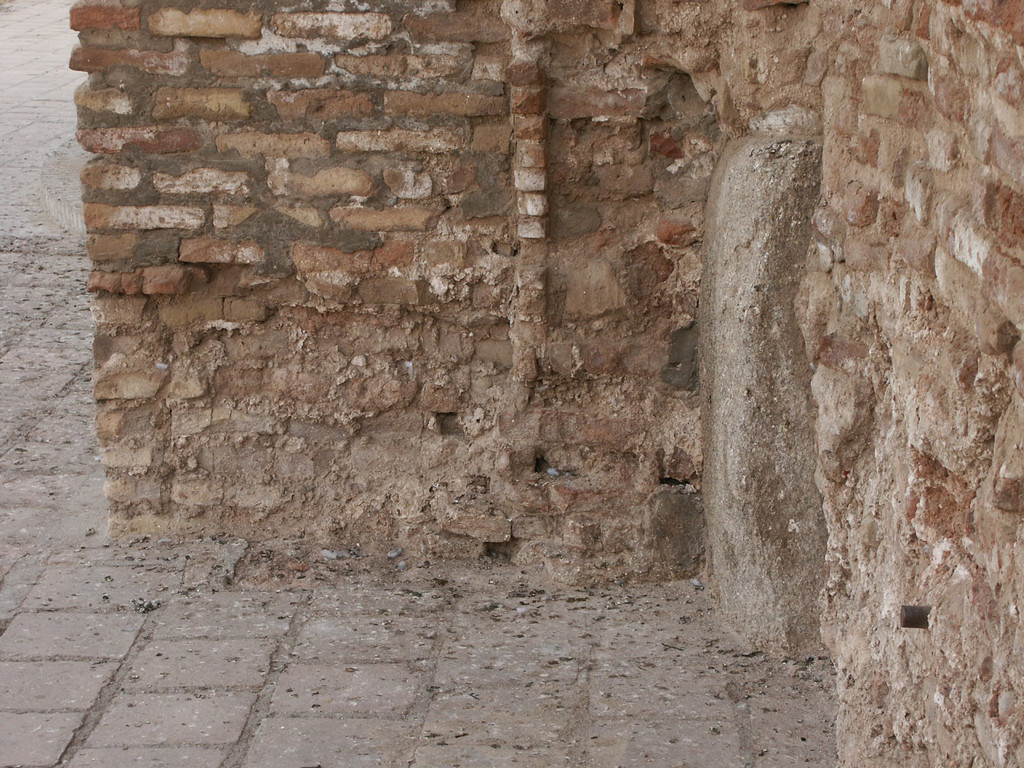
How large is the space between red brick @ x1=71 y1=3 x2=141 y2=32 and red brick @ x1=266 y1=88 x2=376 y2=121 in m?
0.41

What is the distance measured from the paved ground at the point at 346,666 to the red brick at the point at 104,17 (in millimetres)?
1469

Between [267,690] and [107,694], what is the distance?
14.9 inches

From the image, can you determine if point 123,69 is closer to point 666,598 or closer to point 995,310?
point 666,598

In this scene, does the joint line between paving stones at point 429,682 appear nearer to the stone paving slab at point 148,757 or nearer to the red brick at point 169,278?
the stone paving slab at point 148,757

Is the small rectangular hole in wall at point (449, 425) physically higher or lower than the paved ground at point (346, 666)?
higher

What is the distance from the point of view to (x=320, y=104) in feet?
11.3

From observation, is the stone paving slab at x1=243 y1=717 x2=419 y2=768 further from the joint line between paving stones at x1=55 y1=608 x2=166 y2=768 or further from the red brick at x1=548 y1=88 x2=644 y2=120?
the red brick at x1=548 y1=88 x2=644 y2=120

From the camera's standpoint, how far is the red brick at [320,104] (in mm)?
3438

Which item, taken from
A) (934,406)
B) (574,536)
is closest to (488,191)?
(574,536)

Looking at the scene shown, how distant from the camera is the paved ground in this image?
9.45 ft

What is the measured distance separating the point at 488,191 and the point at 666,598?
121 centimetres

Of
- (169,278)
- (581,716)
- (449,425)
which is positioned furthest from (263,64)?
(581,716)

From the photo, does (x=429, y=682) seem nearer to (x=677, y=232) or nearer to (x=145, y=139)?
(x=677, y=232)

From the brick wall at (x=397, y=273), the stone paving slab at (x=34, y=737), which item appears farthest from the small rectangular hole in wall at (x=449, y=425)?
the stone paving slab at (x=34, y=737)
